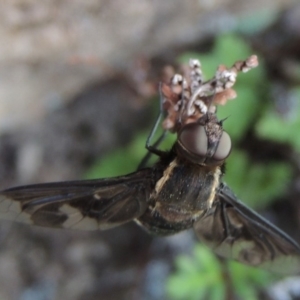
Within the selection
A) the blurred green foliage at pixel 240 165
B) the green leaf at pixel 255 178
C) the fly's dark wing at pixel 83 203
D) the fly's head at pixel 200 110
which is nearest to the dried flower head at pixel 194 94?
the fly's head at pixel 200 110

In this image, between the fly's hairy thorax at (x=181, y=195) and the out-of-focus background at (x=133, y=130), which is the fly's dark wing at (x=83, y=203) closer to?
the fly's hairy thorax at (x=181, y=195)

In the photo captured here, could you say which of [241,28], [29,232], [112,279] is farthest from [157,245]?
[241,28]

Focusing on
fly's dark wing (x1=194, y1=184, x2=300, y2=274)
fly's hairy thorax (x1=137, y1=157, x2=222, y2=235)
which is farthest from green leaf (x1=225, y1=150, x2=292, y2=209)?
fly's hairy thorax (x1=137, y1=157, x2=222, y2=235)

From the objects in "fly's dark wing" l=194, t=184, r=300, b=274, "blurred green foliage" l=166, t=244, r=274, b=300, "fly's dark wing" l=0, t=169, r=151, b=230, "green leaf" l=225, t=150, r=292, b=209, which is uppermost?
"fly's dark wing" l=0, t=169, r=151, b=230

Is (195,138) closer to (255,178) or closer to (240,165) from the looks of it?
(240,165)

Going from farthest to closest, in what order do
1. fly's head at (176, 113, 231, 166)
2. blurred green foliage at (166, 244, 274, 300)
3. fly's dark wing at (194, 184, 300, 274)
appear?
1. blurred green foliage at (166, 244, 274, 300)
2. fly's dark wing at (194, 184, 300, 274)
3. fly's head at (176, 113, 231, 166)

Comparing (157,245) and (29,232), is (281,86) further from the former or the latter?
(29,232)

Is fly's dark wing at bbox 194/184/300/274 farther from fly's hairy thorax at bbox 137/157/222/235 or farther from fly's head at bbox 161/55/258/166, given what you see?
fly's head at bbox 161/55/258/166
